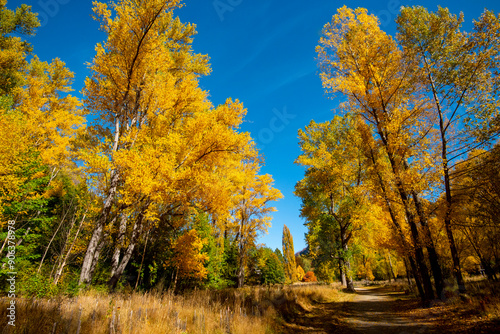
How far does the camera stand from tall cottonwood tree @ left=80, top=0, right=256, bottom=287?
22.3 ft

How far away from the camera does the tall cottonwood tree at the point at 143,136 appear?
679cm

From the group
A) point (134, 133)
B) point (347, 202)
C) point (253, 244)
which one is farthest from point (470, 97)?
point (253, 244)

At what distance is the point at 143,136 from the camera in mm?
7750

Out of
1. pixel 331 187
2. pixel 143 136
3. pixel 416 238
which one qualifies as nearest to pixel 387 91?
pixel 416 238

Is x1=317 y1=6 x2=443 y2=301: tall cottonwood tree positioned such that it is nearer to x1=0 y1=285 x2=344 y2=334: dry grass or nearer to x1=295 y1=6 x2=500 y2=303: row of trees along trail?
x1=295 y1=6 x2=500 y2=303: row of trees along trail

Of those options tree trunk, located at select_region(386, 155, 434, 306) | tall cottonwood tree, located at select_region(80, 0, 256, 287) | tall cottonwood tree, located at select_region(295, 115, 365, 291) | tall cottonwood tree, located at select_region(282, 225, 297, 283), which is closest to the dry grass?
tall cottonwood tree, located at select_region(80, 0, 256, 287)

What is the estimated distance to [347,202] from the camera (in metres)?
13.0

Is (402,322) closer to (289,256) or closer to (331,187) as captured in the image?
(331,187)

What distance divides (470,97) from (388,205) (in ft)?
14.6

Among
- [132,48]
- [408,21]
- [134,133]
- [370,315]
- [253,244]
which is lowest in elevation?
[370,315]

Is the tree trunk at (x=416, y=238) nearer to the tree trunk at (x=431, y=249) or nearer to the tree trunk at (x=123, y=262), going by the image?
the tree trunk at (x=431, y=249)

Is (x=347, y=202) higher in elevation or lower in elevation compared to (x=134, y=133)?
lower

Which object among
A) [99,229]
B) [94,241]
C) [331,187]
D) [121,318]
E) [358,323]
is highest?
[331,187]

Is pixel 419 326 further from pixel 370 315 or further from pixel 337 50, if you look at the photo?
pixel 337 50
